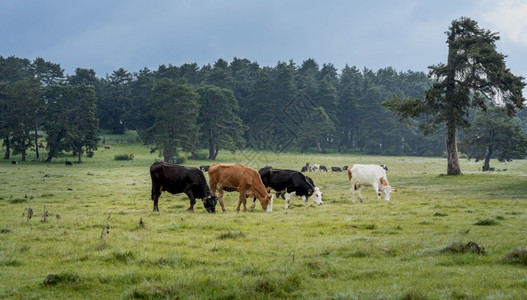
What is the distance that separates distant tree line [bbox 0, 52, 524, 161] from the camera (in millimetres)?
69750

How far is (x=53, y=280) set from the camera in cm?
802

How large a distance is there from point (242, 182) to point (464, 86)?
2926cm

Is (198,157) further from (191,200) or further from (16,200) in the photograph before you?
(191,200)

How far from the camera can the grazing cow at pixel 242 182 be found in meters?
20.0

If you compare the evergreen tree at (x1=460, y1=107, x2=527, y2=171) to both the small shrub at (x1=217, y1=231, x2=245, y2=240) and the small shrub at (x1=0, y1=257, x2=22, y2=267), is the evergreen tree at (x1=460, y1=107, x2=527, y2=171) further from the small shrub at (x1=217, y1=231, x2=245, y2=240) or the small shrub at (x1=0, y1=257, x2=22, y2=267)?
the small shrub at (x1=0, y1=257, x2=22, y2=267)

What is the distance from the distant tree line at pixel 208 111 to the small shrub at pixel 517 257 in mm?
62071

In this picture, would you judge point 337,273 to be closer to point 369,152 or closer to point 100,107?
point 369,152

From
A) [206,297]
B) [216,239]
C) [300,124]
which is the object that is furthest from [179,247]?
[300,124]

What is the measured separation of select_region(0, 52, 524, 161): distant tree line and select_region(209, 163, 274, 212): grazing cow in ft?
161

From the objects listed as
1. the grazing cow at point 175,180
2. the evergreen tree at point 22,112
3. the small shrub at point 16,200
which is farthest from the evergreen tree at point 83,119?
the grazing cow at point 175,180

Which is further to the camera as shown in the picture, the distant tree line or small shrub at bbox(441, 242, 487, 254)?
the distant tree line

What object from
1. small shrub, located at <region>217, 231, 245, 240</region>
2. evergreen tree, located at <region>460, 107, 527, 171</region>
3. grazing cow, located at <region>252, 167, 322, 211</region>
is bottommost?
small shrub, located at <region>217, 231, 245, 240</region>

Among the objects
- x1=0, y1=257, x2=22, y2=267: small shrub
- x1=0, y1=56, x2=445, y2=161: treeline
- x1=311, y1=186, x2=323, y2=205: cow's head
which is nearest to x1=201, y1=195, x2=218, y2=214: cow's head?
x1=311, y1=186, x2=323, y2=205: cow's head

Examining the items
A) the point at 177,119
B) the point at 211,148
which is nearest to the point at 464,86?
the point at 177,119
